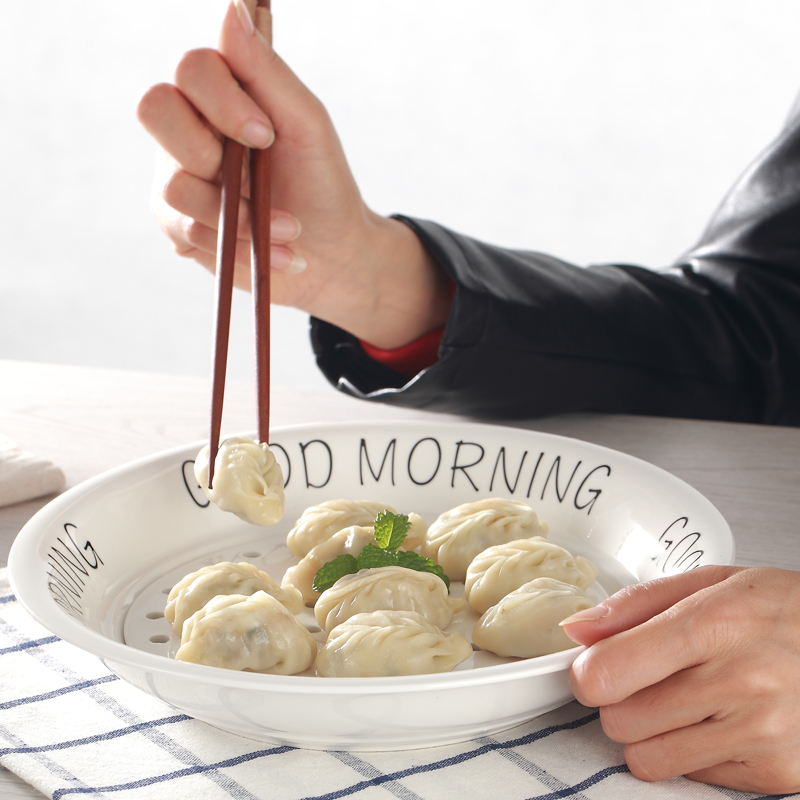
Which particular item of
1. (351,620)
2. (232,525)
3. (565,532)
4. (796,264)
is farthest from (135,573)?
(796,264)

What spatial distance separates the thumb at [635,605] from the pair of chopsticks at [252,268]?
471 millimetres

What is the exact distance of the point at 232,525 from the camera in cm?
113

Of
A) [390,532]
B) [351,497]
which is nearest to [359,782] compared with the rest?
[390,532]

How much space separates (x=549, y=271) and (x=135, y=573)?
99cm

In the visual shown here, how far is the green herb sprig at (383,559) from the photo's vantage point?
0.91 m

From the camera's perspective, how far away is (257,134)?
1157mm

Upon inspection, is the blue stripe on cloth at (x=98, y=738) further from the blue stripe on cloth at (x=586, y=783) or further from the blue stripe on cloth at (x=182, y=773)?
the blue stripe on cloth at (x=586, y=783)

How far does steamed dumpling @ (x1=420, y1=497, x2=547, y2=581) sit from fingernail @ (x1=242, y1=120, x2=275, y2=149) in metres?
0.56

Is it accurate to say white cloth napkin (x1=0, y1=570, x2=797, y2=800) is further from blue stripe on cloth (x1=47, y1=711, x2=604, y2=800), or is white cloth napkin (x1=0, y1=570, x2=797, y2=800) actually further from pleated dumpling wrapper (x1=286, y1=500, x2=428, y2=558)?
pleated dumpling wrapper (x1=286, y1=500, x2=428, y2=558)

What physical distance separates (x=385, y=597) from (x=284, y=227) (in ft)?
2.27

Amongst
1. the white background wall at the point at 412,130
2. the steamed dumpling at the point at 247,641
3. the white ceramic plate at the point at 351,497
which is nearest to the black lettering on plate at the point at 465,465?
the white ceramic plate at the point at 351,497

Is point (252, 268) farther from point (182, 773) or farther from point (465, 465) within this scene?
point (182, 773)

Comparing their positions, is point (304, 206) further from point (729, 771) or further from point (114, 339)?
point (114, 339)

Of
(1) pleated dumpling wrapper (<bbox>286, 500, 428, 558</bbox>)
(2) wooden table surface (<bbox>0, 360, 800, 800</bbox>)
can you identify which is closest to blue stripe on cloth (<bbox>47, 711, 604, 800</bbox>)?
(1) pleated dumpling wrapper (<bbox>286, 500, 428, 558</bbox>)
